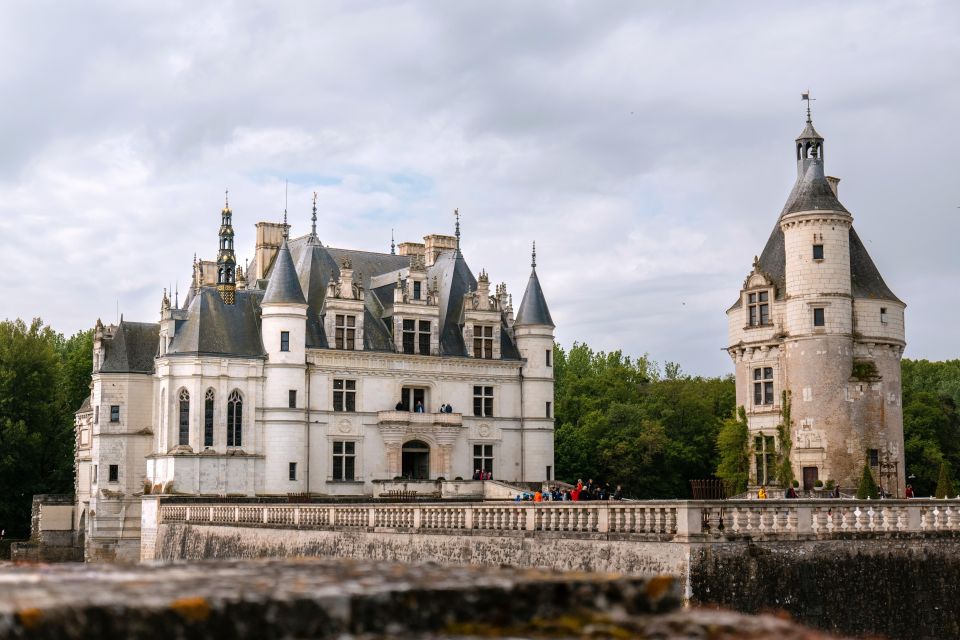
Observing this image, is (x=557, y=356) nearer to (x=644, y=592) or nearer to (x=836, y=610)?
(x=836, y=610)

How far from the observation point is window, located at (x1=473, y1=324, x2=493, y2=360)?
5200 cm

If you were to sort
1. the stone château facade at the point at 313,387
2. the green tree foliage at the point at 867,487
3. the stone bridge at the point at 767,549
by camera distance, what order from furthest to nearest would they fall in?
the stone château facade at the point at 313,387 < the green tree foliage at the point at 867,487 < the stone bridge at the point at 767,549

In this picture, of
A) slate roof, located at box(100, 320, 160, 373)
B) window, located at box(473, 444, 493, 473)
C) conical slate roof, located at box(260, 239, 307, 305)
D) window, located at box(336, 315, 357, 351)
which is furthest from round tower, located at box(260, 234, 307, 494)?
window, located at box(473, 444, 493, 473)

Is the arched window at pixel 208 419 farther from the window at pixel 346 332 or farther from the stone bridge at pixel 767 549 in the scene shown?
the stone bridge at pixel 767 549

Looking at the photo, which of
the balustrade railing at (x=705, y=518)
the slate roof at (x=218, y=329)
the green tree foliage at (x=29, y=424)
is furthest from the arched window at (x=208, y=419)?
the balustrade railing at (x=705, y=518)

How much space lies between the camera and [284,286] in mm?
47906

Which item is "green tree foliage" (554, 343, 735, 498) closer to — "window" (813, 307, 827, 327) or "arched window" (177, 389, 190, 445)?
"window" (813, 307, 827, 327)

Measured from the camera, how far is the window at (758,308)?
4553 centimetres

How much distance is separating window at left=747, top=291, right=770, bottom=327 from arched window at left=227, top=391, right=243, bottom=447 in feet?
63.5

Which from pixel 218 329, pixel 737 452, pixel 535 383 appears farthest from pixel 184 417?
pixel 737 452

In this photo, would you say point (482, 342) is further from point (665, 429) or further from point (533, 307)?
point (665, 429)

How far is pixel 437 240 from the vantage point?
186 ft

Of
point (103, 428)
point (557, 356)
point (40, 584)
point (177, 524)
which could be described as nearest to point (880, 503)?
point (40, 584)

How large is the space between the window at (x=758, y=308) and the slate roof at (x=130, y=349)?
24.1 metres
